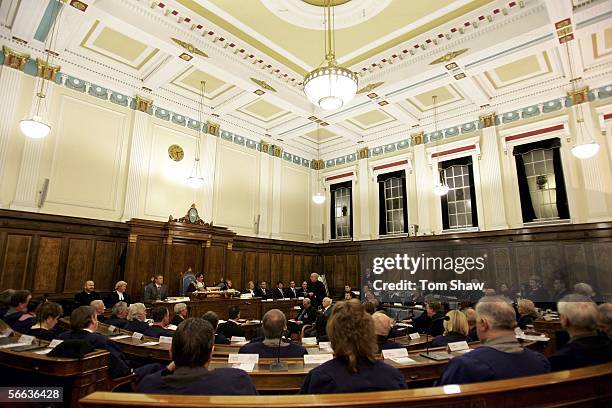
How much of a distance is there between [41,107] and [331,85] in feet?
20.6

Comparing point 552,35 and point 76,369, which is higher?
point 552,35

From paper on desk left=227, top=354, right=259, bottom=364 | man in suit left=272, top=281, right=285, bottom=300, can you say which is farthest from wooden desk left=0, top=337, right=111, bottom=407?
man in suit left=272, top=281, right=285, bottom=300

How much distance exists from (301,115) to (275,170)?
96.1 inches

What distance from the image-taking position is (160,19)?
654 centimetres

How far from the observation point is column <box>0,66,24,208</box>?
655cm

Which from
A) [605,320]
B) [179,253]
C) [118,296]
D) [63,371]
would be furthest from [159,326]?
[179,253]

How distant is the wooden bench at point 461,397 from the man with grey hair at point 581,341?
0.19 meters

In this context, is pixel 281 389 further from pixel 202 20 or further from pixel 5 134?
pixel 5 134

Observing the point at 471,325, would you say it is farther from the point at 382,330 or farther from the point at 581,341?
the point at 581,341

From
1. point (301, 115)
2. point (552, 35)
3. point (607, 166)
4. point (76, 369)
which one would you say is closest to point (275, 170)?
point (301, 115)

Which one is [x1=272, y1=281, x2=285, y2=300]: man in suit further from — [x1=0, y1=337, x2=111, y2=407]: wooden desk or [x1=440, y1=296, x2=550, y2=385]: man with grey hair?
[x1=440, y1=296, x2=550, y2=385]: man with grey hair

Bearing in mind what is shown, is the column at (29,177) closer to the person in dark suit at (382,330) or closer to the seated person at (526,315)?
the person in dark suit at (382,330)

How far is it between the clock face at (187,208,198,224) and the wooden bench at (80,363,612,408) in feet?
26.2

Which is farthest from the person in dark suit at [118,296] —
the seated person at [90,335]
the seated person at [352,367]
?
the seated person at [352,367]
